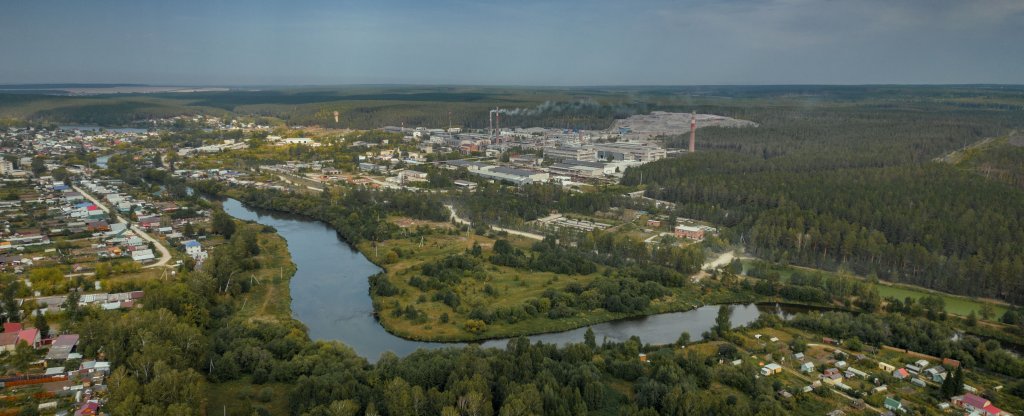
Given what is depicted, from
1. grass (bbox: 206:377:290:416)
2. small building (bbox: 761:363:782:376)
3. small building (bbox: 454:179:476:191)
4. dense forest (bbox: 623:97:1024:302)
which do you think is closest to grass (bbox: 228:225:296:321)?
grass (bbox: 206:377:290:416)

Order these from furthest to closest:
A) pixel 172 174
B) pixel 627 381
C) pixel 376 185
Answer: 1. pixel 172 174
2. pixel 376 185
3. pixel 627 381

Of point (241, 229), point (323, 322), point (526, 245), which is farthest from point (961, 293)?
point (241, 229)

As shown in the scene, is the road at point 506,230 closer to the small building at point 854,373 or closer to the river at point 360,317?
the river at point 360,317

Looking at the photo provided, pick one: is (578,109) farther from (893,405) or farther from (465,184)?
(893,405)

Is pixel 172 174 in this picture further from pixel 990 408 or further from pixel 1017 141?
pixel 1017 141

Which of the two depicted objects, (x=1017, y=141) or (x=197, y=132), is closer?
(x=1017, y=141)

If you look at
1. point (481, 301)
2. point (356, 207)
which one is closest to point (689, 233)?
point (481, 301)
